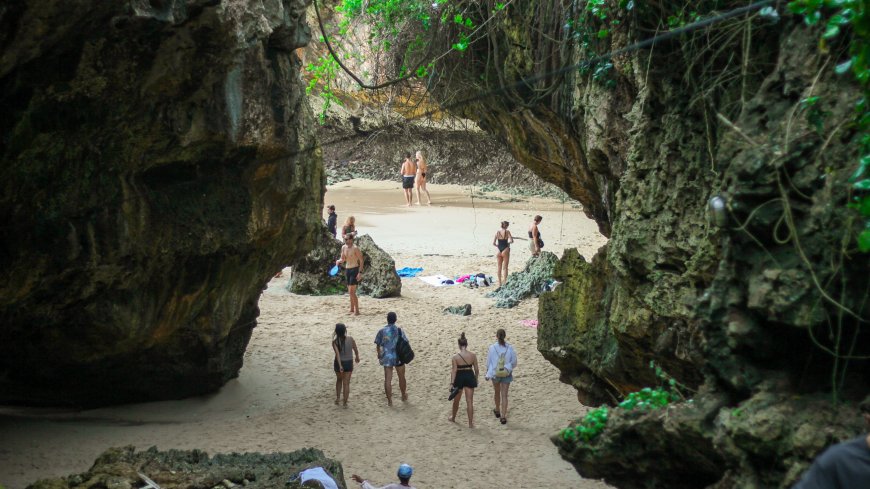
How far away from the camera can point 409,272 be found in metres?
19.4

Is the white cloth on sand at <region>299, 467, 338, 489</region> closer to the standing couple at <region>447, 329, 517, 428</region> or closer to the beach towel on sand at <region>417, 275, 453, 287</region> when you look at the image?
the standing couple at <region>447, 329, 517, 428</region>

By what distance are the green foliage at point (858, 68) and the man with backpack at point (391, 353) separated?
7865 millimetres

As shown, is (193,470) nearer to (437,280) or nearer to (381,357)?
(381,357)

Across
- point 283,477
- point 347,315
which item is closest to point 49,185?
point 283,477

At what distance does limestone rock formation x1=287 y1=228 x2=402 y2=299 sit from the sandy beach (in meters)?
0.32

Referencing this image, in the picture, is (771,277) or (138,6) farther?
(138,6)

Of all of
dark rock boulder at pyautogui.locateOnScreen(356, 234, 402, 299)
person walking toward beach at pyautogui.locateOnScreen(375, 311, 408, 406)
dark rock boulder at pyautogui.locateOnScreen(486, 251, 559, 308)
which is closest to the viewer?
person walking toward beach at pyautogui.locateOnScreen(375, 311, 408, 406)

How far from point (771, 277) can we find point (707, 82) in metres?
2.66

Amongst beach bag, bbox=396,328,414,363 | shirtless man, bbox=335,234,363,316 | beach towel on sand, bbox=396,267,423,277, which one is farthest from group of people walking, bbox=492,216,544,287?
beach bag, bbox=396,328,414,363

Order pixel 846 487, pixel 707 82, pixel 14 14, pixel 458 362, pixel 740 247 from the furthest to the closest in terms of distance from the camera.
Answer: pixel 458 362
pixel 707 82
pixel 14 14
pixel 740 247
pixel 846 487

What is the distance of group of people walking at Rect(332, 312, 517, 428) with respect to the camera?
10.8 meters

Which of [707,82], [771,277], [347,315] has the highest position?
[707,82]

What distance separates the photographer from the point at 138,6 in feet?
22.4

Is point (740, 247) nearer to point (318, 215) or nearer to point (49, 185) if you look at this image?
point (49, 185)
